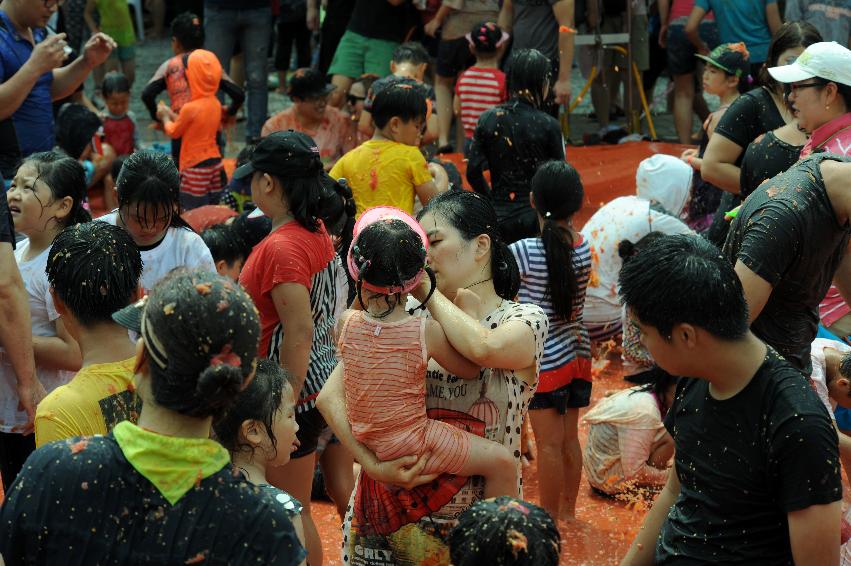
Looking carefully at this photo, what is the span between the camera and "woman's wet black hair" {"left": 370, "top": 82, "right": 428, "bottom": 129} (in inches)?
201

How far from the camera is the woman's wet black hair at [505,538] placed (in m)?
2.07

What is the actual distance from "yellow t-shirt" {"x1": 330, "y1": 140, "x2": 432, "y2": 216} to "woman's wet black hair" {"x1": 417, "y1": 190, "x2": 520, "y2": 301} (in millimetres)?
2133

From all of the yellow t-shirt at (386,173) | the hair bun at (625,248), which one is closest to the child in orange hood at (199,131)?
the yellow t-shirt at (386,173)

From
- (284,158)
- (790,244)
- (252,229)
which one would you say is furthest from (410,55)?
(790,244)

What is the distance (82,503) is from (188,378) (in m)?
0.28

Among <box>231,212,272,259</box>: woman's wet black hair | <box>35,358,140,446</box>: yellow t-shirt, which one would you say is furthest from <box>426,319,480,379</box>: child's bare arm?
<box>231,212,272,259</box>: woman's wet black hair

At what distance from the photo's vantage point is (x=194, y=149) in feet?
23.8

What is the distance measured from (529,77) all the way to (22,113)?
2615 mm

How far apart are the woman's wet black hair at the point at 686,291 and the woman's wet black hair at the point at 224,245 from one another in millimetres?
2647

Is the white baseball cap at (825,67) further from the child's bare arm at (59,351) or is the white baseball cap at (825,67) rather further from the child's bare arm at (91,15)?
the child's bare arm at (91,15)

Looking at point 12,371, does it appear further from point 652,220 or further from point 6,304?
point 652,220

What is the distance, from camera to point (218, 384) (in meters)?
1.85

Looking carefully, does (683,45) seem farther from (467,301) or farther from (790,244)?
(467,301)

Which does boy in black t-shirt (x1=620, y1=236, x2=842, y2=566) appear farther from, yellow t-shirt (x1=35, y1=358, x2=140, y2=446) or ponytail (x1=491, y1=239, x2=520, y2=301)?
yellow t-shirt (x1=35, y1=358, x2=140, y2=446)
